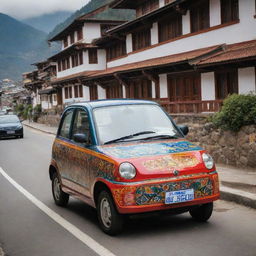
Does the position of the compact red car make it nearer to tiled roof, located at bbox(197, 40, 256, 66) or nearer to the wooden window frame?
tiled roof, located at bbox(197, 40, 256, 66)

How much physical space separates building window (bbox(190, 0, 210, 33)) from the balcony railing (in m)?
4.20

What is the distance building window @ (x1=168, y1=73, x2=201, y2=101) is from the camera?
22.9 m

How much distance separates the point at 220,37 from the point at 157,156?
16.0m

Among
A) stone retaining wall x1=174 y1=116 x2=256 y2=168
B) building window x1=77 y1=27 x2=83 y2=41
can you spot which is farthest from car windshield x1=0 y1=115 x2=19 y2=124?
stone retaining wall x1=174 y1=116 x2=256 y2=168

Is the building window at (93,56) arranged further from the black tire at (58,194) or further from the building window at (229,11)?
the black tire at (58,194)

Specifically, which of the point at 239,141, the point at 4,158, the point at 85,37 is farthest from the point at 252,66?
the point at 85,37

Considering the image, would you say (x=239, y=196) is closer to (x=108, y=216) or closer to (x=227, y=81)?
(x=108, y=216)

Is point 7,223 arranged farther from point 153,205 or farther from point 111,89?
point 111,89

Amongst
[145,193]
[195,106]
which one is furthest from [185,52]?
[145,193]

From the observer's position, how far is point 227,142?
13969mm

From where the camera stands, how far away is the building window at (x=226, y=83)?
19.5m

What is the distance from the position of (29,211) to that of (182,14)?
1799cm

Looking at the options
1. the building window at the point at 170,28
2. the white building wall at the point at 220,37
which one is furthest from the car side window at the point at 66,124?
the building window at the point at 170,28

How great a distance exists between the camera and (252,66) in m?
17.9
